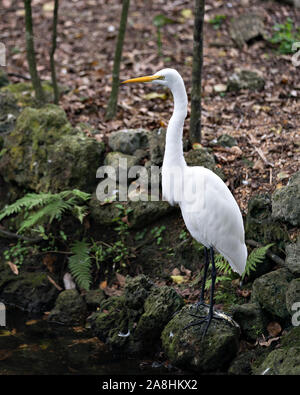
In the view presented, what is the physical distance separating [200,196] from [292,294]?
1.10 m

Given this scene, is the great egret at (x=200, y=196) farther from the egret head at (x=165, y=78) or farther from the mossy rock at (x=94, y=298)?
the mossy rock at (x=94, y=298)

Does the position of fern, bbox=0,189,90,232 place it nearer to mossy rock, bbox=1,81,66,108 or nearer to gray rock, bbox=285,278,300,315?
mossy rock, bbox=1,81,66,108

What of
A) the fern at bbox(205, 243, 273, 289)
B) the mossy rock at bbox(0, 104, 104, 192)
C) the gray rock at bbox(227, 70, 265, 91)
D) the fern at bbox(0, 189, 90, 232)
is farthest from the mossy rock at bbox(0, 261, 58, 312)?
the gray rock at bbox(227, 70, 265, 91)

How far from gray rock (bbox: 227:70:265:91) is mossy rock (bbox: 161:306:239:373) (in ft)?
13.5

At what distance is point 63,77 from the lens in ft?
28.1

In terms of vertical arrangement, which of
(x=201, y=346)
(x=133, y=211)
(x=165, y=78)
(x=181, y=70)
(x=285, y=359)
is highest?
(x=181, y=70)

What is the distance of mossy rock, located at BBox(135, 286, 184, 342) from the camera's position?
15.7ft

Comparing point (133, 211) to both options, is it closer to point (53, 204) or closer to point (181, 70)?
point (53, 204)

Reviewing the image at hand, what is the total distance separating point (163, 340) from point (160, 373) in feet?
0.92

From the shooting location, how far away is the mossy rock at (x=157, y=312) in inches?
188

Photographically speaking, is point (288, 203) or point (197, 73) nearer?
point (288, 203)

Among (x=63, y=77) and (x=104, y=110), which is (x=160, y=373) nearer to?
(x=104, y=110)

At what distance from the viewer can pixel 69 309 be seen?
5.61 metres

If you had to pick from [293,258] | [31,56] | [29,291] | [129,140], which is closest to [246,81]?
[129,140]
